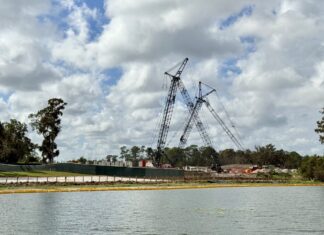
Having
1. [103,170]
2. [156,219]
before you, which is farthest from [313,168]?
[156,219]

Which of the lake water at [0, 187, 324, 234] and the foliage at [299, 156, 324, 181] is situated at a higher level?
the foliage at [299, 156, 324, 181]

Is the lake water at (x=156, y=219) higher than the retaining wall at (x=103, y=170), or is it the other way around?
the retaining wall at (x=103, y=170)

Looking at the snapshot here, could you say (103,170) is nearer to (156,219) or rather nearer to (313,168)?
(313,168)

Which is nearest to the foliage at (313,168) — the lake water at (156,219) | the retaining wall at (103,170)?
the retaining wall at (103,170)

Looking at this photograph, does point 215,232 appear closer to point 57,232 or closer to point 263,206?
point 57,232

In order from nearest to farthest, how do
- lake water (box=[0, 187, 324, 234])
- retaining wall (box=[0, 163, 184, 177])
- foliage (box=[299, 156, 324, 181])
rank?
lake water (box=[0, 187, 324, 234])
foliage (box=[299, 156, 324, 181])
retaining wall (box=[0, 163, 184, 177])

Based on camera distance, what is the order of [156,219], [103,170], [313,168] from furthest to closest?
1. [103,170]
2. [313,168]
3. [156,219]

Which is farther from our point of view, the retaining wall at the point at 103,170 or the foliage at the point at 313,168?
the retaining wall at the point at 103,170

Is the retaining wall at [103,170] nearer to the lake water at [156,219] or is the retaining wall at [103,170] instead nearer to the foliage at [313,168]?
the foliage at [313,168]

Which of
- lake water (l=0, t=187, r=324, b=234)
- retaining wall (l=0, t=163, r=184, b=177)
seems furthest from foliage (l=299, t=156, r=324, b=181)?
lake water (l=0, t=187, r=324, b=234)

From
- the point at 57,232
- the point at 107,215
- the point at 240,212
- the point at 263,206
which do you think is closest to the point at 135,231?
the point at 57,232

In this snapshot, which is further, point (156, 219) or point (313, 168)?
point (313, 168)

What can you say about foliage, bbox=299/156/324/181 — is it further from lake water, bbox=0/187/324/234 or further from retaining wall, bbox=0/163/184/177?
lake water, bbox=0/187/324/234

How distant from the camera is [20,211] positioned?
60.3 meters
